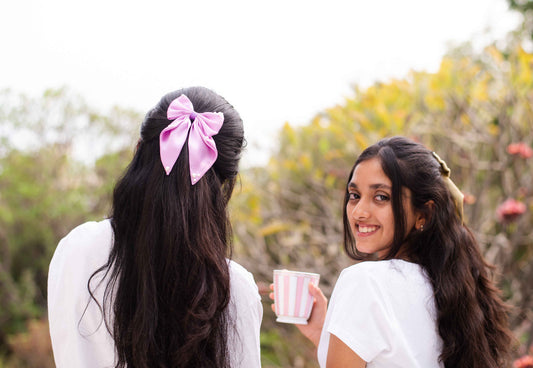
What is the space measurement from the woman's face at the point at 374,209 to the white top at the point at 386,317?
170mm

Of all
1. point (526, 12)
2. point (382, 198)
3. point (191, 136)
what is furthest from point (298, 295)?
point (526, 12)

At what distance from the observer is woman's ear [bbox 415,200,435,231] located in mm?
1886

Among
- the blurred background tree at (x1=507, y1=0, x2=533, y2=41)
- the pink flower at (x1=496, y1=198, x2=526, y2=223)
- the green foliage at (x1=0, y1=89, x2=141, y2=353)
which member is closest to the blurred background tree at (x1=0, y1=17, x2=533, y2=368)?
the pink flower at (x1=496, y1=198, x2=526, y2=223)

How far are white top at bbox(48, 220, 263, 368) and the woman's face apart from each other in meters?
0.55

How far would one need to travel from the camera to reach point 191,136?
62.9 inches

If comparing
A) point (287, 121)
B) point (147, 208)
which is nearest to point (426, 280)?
point (147, 208)

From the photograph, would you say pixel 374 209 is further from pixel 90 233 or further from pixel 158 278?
pixel 90 233

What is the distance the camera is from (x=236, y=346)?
1610 millimetres

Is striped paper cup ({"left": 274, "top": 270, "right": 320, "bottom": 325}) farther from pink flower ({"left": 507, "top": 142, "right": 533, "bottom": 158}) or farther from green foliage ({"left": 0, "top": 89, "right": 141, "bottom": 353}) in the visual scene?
green foliage ({"left": 0, "top": 89, "right": 141, "bottom": 353})

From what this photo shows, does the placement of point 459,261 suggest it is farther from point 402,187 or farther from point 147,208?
point 147,208

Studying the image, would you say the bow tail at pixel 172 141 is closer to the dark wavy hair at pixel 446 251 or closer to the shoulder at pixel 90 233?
the shoulder at pixel 90 233

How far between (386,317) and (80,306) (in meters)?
0.87

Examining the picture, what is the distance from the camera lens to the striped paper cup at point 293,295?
1.88 m

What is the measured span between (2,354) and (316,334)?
→ 22.3ft
